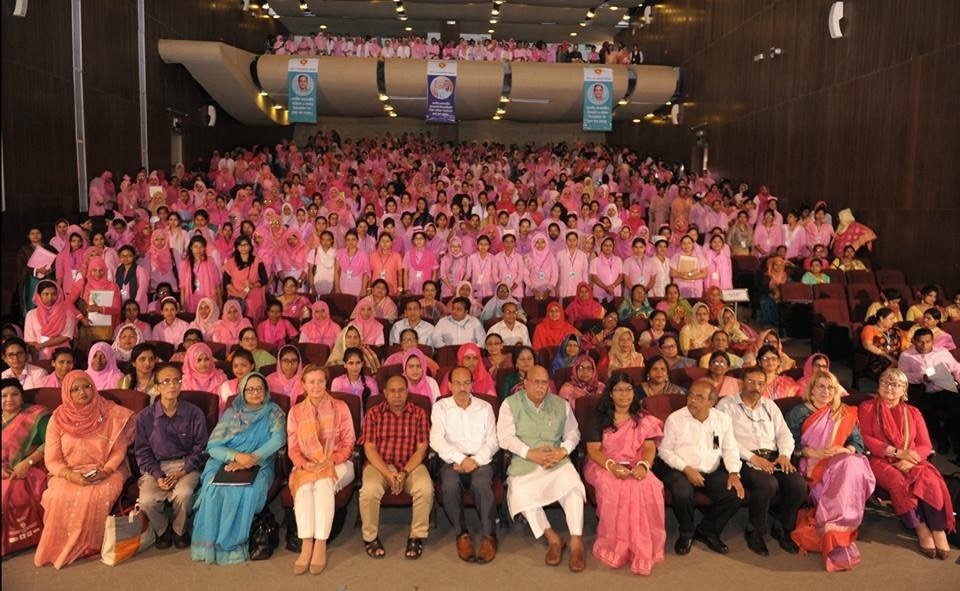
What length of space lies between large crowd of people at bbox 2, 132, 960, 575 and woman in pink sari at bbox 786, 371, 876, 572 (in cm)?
1

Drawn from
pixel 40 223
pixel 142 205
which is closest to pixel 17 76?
pixel 40 223

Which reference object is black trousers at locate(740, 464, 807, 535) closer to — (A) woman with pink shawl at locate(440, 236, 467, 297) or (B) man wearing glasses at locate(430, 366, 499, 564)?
(B) man wearing glasses at locate(430, 366, 499, 564)

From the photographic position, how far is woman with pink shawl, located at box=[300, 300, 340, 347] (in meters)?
6.28

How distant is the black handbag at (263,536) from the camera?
4098mm

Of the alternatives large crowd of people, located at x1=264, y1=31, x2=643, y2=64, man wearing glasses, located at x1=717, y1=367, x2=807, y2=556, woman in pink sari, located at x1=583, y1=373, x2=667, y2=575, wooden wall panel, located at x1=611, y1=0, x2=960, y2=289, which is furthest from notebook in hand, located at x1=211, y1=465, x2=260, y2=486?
large crowd of people, located at x1=264, y1=31, x2=643, y2=64

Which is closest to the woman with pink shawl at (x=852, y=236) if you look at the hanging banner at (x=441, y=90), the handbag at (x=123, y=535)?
the handbag at (x=123, y=535)

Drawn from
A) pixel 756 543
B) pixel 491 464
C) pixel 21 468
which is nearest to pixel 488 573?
pixel 491 464

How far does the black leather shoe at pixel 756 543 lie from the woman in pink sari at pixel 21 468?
12.8ft

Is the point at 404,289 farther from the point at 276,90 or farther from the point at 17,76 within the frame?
the point at 276,90

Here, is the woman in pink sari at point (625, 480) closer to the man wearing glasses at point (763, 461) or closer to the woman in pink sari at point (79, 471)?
the man wearing glasses at point (763, 461)

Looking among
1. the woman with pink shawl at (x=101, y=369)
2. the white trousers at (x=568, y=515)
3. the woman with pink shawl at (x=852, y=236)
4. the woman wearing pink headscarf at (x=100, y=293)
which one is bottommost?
the white trousers at (x=568, y=515)

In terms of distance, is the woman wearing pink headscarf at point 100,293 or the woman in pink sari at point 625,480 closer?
the woman in pink sari at point 625,480

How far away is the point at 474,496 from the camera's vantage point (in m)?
4.30

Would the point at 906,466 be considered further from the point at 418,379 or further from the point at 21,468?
the point at 21,468
